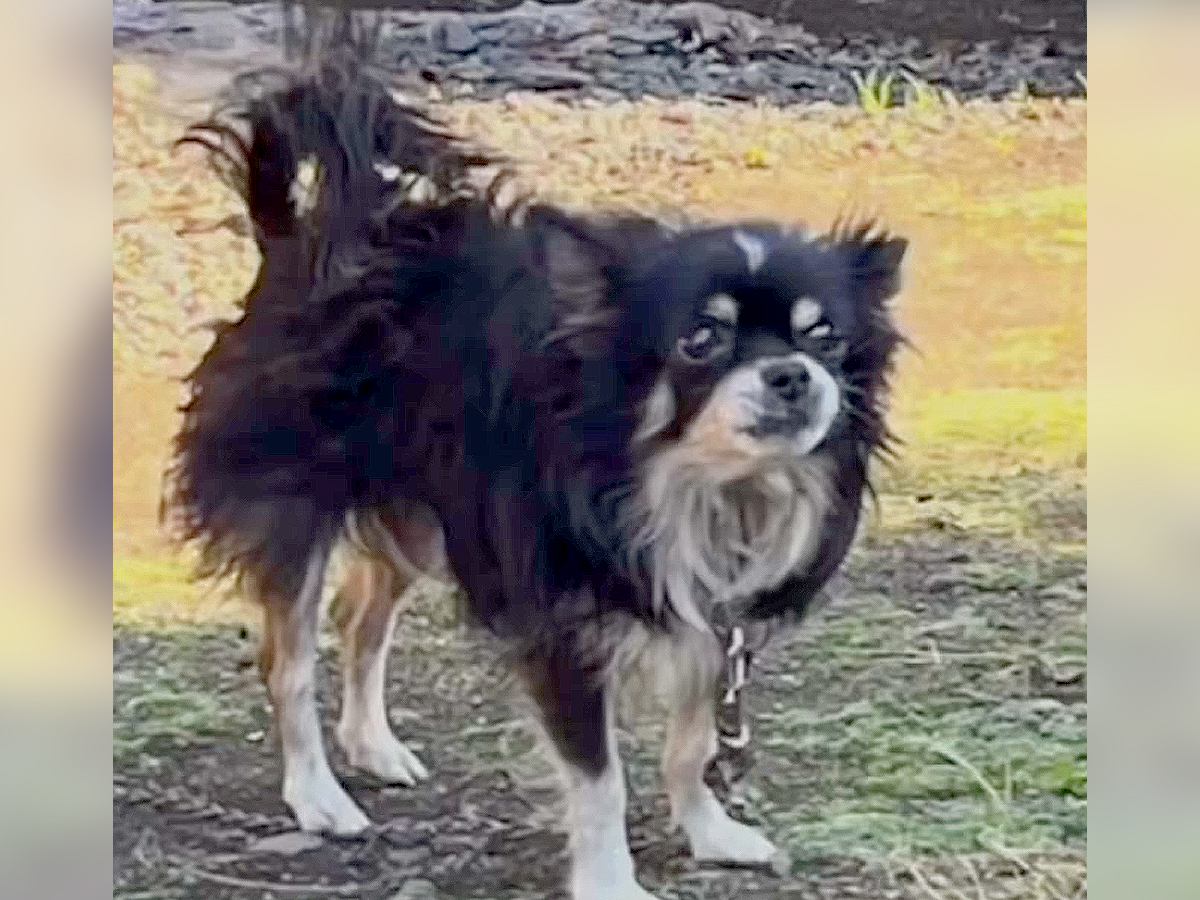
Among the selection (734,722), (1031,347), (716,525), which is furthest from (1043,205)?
Result: (734,722)

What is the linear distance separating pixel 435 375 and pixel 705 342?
208 mm

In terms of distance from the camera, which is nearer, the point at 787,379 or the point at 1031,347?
→ the point at 787,379

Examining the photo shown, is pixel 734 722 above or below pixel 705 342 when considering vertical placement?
below

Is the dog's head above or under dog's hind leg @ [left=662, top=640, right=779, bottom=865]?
above

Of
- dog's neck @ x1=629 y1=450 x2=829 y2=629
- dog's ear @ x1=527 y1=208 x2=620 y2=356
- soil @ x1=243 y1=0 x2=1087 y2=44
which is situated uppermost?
soil @ x1=243 y1=0 x2=1087 y2=44

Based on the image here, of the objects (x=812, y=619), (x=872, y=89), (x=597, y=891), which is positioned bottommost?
(x=597, y=891)

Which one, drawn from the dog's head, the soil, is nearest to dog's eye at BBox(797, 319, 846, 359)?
the dog's head

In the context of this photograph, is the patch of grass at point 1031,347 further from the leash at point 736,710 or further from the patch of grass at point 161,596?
the patch of grass at point 161,596

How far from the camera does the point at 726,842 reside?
1602 mm

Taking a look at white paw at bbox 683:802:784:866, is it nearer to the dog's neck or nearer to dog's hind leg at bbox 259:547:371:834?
the dog's neck

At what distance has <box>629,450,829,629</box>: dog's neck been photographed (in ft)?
5.11

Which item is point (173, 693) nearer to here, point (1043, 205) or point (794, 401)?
point (794, 401)
